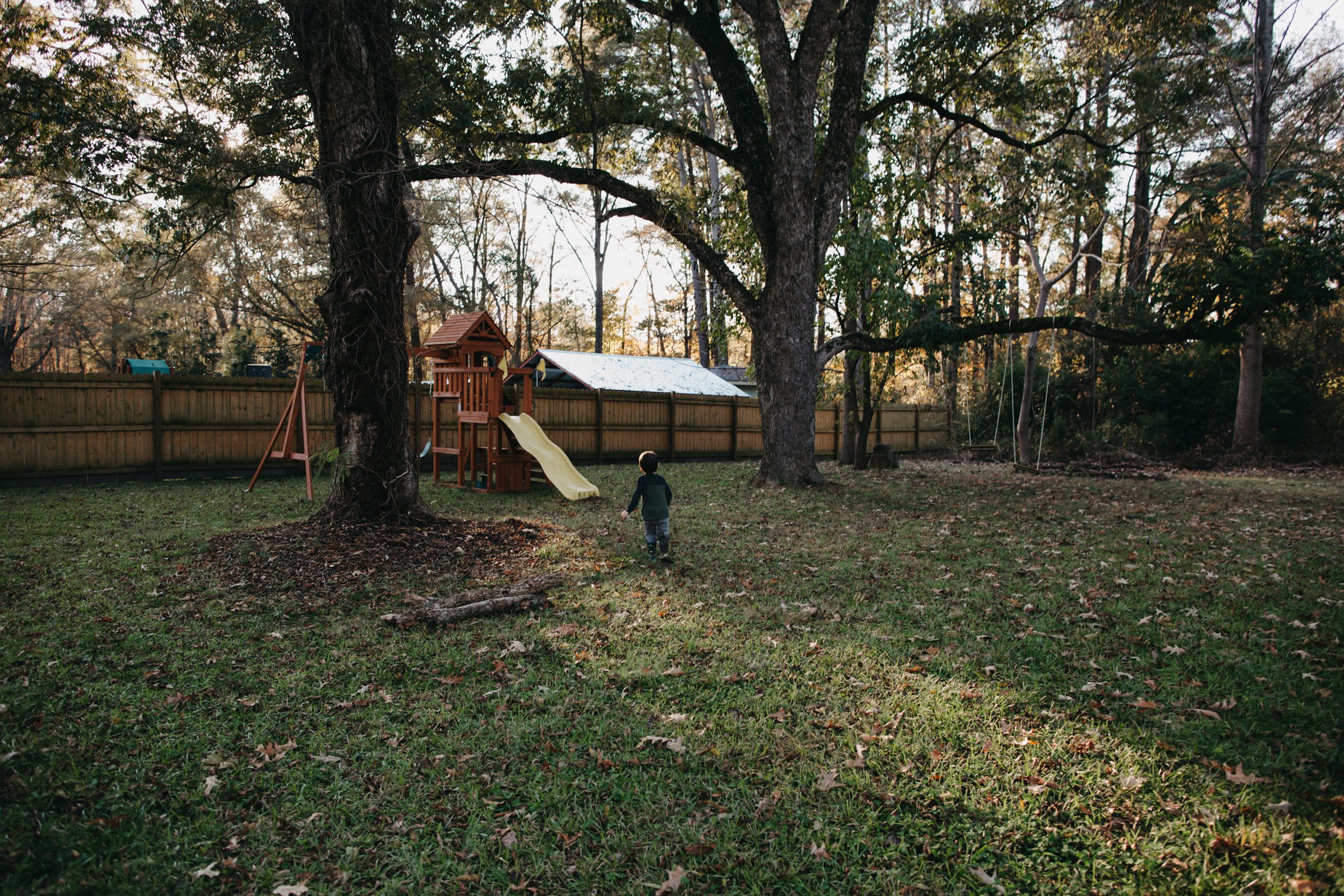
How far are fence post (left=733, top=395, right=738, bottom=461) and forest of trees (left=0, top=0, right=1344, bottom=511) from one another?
3.15 metres

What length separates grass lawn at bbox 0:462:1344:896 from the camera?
2.42 metres

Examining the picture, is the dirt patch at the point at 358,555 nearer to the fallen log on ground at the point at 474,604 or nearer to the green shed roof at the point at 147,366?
the fallen log on ground at the point at 474,604

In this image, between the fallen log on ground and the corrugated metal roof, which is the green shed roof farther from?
the fallen log on ground

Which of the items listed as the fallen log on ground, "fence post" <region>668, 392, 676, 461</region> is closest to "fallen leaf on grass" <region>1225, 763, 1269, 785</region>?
the fallen log on ground

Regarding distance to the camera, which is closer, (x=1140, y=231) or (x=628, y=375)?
(x=628, y=375)

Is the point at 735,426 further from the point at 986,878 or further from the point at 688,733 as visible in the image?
the point at 986,878

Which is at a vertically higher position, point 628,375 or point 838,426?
point 628,375

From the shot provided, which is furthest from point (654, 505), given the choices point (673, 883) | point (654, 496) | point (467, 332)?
point (467, 332)

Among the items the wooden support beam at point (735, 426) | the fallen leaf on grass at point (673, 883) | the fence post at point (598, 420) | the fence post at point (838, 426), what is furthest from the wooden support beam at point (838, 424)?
the fallen leaf on grass at point (673, 883)

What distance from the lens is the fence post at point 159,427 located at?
12000mm

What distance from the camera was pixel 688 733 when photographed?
3.30 meters

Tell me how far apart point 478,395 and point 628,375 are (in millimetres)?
8968

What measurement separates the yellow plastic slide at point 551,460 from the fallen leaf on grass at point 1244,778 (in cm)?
883

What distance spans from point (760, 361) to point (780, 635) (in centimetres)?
829
